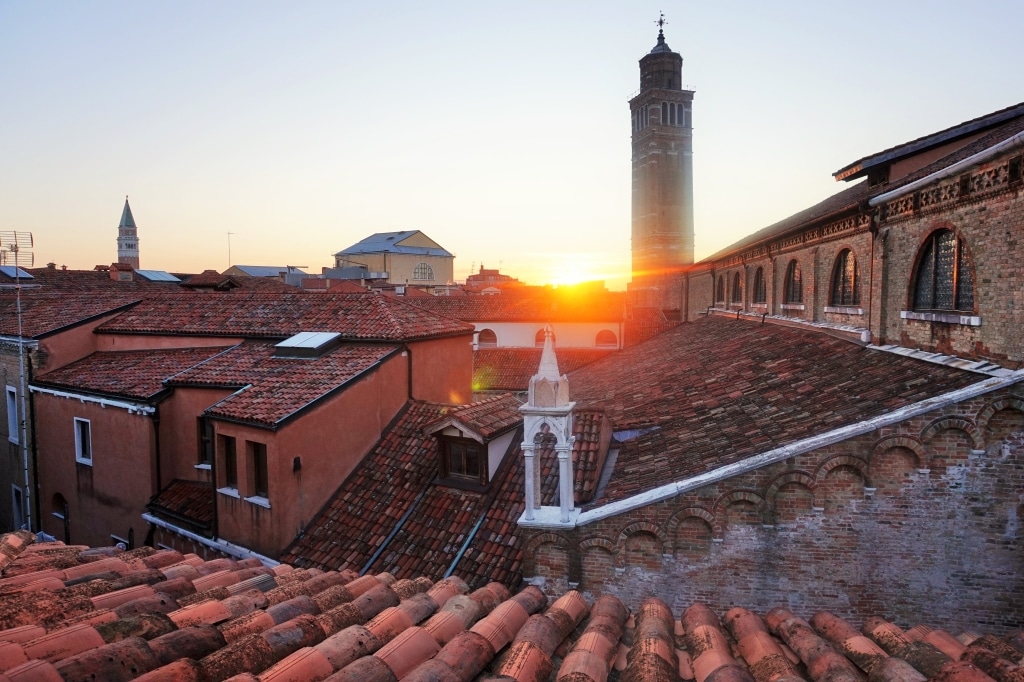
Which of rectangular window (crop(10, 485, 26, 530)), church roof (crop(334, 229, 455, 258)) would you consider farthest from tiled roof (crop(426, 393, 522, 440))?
church roof (crop(334, 229, 455, 258))

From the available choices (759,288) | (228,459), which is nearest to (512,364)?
(759,288)

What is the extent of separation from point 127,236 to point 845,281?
117337mm

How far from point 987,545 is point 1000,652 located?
123 inches

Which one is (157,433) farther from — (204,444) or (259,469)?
(259,469)

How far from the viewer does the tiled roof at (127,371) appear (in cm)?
1422

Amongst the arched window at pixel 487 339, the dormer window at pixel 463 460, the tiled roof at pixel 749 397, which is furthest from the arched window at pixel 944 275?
the arched window at pixel 487 339

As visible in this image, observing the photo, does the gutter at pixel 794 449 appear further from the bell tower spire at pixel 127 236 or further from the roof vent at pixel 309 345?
the bell tower spire at pixel 127 236

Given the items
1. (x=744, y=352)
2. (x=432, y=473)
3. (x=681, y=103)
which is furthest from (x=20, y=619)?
(x=681, y=103)

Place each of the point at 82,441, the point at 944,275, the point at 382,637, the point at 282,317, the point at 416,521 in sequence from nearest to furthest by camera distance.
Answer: the point at 382,637, the point at 944,275, the point at 416,521, the point at 82,441, the point at 282,317

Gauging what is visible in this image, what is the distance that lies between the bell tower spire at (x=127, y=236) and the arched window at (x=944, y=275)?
11635cm

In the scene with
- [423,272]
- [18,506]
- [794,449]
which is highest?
[423,272]

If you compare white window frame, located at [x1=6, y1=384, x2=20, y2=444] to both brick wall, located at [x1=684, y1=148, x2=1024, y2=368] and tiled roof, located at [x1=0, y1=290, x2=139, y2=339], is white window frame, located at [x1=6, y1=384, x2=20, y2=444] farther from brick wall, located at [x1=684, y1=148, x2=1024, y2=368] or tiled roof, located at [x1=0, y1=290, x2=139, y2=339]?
brick wall, located at [x1=684, y1=148, x2=1024, y2=368]

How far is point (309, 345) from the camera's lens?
44.6ft

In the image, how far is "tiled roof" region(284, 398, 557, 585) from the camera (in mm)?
9422
